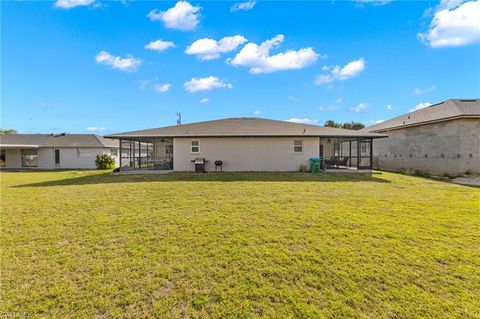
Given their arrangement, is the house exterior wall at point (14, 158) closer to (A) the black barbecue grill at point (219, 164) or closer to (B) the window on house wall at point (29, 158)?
(B) the window on house wall at point (29, 158)

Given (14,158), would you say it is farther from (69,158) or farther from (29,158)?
(69,158)

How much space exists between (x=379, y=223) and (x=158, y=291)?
4790 millimetres

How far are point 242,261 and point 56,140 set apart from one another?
99.4 feet

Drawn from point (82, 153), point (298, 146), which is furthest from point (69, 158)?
point (298, 146)

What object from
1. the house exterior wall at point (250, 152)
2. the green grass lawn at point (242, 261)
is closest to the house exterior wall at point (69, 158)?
the house exterior wall at point (250, 152)

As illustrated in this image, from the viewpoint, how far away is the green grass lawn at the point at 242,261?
266 cm

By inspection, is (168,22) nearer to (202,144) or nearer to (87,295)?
(202,144)

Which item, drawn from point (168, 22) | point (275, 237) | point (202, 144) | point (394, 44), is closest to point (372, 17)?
point (394, 44)

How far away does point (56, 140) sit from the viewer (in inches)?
1022

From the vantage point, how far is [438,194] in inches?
345

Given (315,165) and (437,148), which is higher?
(437,148)

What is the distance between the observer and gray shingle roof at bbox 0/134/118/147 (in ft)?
81.0

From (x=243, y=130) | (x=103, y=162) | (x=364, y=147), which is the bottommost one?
(x=103, y=162)

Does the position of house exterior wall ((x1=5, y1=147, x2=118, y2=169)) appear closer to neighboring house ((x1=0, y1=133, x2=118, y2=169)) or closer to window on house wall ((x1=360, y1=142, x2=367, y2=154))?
neighboring house ((x1=0, y1=133, x2=118, y2=169))
